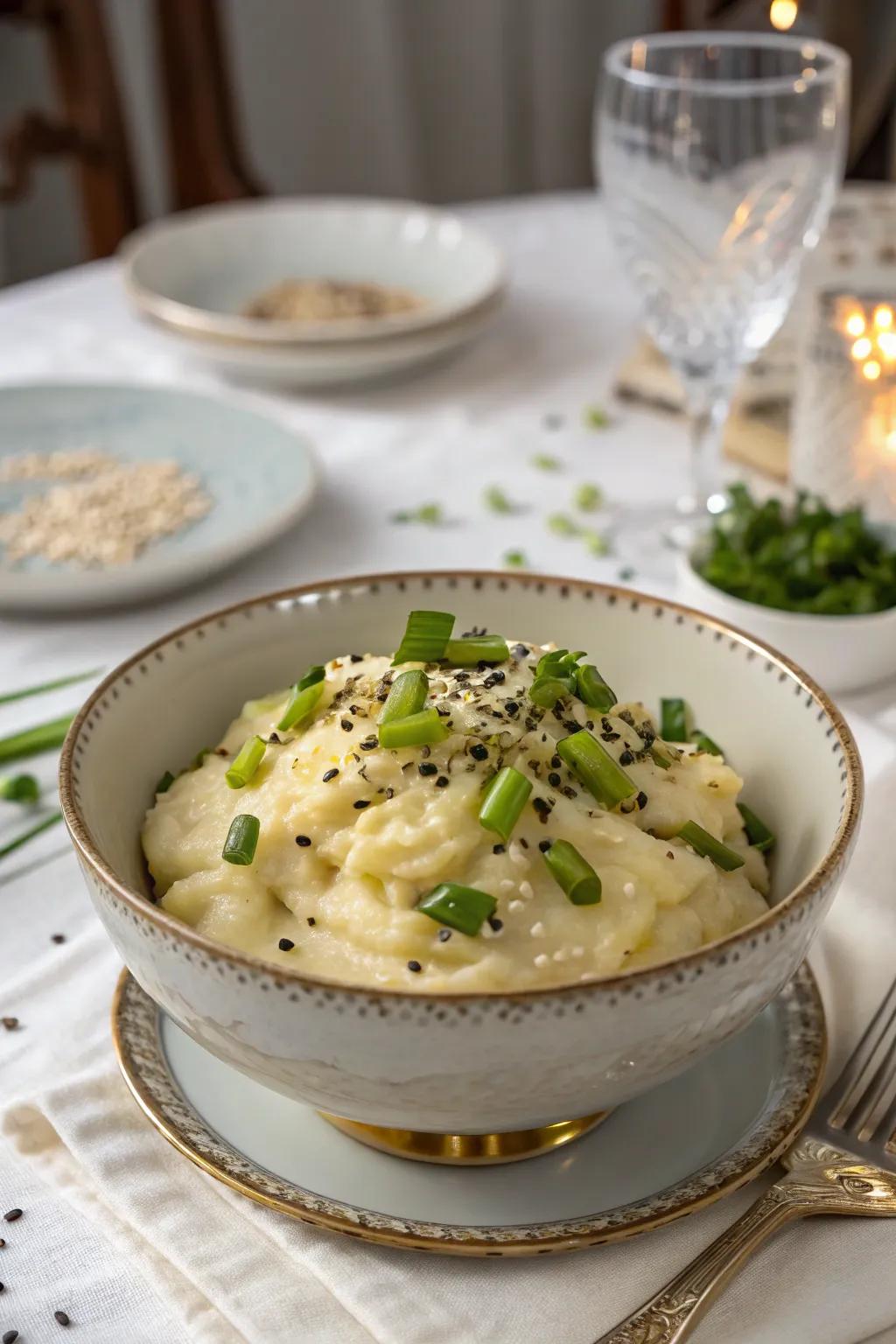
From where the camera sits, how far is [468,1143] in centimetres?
108

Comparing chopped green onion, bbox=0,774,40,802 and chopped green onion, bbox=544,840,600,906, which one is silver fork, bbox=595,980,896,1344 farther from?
chopped green onion, bbox=0,774,40,802

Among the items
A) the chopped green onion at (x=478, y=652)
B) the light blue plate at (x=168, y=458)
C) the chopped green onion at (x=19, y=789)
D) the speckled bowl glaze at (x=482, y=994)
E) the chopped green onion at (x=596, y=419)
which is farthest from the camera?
the chopped green onion at (x=596, y=419)

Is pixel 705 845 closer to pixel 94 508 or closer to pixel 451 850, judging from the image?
pixel 451 850

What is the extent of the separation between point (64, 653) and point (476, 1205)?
1082 millimetres

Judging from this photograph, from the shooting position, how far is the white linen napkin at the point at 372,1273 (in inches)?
38.0

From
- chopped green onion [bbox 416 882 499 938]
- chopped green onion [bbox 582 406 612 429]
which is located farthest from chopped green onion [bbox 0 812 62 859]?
chopped green onion [bbox 582 406 612 429]

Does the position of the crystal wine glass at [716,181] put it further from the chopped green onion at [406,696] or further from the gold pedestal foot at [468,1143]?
the gold pedestal foot at [468,1143]

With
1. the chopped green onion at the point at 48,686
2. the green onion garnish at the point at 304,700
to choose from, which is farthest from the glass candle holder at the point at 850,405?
the chopped green onion at the point at 48,686

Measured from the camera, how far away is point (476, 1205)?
104 centimetres

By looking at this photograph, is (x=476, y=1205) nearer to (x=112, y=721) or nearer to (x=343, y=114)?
(x=112, y=721)

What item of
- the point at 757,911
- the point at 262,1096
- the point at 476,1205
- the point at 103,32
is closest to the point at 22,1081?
the point at 262,1096

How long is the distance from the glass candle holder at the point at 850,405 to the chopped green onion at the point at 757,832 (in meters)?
0.74

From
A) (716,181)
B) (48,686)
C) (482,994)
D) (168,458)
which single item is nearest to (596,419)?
(716,181)

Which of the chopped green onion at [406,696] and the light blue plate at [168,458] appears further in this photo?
the light blue plate at [168,458]
